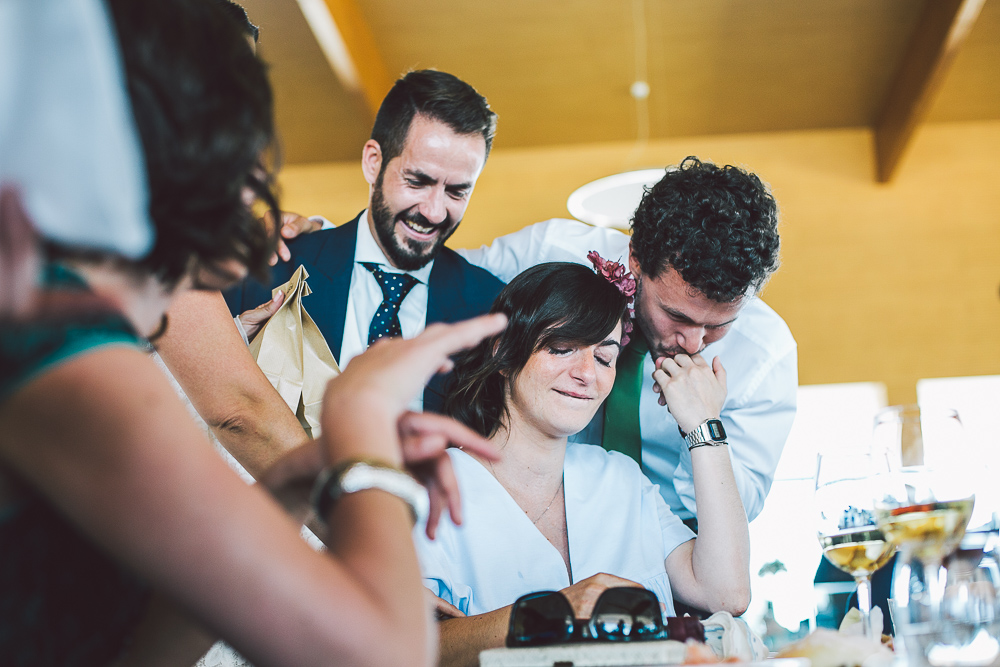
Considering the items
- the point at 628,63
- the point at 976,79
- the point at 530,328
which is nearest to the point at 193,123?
the point at 530,328

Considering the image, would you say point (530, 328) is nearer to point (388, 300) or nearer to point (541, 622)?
point (388, 300)

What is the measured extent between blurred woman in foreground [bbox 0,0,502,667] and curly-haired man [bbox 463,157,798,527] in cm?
130

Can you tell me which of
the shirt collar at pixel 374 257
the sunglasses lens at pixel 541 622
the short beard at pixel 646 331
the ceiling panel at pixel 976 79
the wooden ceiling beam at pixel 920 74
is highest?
the ceiling panel at pixel 976 79

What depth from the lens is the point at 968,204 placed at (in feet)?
25.2

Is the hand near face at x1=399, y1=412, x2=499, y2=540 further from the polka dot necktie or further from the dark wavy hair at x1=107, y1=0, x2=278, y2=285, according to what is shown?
the polka dot necktie

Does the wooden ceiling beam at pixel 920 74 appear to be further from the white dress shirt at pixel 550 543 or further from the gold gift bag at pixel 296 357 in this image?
the gold gift bag at pixel 296 357

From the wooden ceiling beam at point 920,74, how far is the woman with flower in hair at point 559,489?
525 centimetres

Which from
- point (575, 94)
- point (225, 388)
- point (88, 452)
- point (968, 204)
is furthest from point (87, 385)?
point (968, 204)

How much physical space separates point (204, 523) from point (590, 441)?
1804 millimetres

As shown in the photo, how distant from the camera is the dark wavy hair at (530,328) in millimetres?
1957

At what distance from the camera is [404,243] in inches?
97.2

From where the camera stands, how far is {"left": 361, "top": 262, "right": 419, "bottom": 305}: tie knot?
246cm

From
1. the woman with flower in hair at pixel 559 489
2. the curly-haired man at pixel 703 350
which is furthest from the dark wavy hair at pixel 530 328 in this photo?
the curly-haired man at pixel 703 350

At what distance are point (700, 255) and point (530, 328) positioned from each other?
500mm
